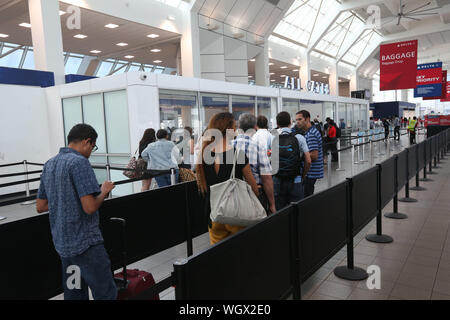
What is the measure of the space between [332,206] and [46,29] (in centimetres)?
1158

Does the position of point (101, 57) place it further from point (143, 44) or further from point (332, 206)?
point (332, 206)

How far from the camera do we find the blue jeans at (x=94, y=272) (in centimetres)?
246

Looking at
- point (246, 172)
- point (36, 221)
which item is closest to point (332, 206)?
point (246, 172)

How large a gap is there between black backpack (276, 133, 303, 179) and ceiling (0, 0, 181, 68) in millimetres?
12081

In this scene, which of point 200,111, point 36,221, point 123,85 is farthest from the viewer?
point 200,111

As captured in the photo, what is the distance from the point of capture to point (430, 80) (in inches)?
743

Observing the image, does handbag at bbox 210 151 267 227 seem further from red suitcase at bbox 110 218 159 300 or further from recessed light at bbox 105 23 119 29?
recessed light at bbox 105 23 119 29

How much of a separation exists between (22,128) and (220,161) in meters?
10.0

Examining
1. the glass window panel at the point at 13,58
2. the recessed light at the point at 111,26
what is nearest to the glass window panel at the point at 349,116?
the recessed light at the point at 111,26

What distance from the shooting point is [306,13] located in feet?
87.4

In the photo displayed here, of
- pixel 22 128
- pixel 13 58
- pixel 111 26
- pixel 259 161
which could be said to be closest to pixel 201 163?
pixel 259 161

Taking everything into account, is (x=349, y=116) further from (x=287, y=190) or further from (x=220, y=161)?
(x=220, y=161)

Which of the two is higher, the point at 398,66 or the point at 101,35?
the point at 101,35

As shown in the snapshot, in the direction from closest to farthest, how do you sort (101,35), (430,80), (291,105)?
(291,105), (101,35), (430,80)
